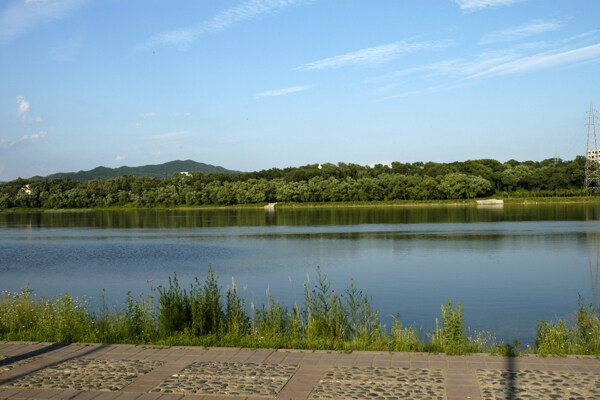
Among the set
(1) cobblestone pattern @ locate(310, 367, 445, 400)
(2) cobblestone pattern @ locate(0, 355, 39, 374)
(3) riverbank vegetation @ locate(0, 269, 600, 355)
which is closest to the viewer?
(1) cobblestone pattern @ locate(310, 367, 445, 400)

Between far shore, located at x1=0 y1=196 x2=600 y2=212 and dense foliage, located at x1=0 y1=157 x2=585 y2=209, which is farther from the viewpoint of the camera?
dense foliage, located at x1=0 y1=157 x2=585 y2=209

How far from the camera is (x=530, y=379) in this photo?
5.48 meters

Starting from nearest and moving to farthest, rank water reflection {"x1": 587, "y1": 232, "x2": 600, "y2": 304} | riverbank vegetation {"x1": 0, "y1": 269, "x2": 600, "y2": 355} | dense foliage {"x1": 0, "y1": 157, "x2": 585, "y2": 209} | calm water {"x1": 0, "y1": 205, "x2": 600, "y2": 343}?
1. riverbank vegetation {"x1": 0, "y1": 269, "x2": 600, "y2": 355}
2. calm water {"x1": 0, "y1": 205, "x2": 600, "y2": 343}
3. water reflection {"x1": 587, "y1": 232, "x2": 600, "y2": 304}
4. dense foliage {"x1": 0, "y1": 157, "x2": 585, "y2": 209}

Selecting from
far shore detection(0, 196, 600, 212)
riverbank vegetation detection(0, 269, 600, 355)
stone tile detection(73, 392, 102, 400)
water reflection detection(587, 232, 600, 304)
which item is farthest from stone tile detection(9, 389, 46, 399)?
far shore detection(0, 196, 600, 212)

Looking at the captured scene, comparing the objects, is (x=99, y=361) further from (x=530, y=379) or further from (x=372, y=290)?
(x=372, y=290)

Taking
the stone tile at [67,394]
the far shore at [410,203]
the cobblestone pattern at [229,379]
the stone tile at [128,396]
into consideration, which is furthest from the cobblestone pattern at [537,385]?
the far shore at [410,203]

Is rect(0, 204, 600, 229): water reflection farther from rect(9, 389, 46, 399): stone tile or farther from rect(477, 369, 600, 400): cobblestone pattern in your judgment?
rect(9, 389, 46, 399): stone tile

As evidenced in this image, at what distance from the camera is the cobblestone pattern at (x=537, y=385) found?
5012mm

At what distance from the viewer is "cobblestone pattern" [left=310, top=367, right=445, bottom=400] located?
202 inches

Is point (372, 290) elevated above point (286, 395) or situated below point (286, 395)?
below

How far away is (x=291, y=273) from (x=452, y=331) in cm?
1266

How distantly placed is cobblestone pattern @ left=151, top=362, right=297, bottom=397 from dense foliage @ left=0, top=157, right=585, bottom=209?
89846 millimetres

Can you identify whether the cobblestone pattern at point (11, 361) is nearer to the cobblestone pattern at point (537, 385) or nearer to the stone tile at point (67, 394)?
the stone tile at point (67, 394)

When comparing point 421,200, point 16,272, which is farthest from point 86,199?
point 16,272
